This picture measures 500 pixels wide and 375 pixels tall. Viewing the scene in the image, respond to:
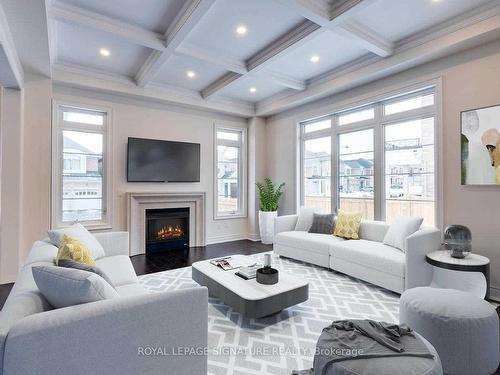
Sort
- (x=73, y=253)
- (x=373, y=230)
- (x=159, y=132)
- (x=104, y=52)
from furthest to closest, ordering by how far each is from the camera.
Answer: (x=159, y=132) → (x=373, y=230) → (x=104, y=52) → (x=73, y=253)

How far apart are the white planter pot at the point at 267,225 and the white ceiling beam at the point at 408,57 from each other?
2355 millimetres

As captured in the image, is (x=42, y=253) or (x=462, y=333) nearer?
(x=462, y=333)

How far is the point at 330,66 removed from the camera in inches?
172

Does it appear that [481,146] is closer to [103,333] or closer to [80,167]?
[103,333]

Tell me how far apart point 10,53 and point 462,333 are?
15.5 ft

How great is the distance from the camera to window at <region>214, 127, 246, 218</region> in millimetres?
6211

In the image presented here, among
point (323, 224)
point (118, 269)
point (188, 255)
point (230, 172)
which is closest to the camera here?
point (118, 269)

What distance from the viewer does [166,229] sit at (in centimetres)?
547

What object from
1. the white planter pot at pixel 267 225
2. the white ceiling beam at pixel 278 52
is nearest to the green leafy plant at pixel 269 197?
the white planter pot at pixel 267 225

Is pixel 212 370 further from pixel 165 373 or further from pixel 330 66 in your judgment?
pixel 330 66

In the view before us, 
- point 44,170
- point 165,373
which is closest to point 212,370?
point 165,373

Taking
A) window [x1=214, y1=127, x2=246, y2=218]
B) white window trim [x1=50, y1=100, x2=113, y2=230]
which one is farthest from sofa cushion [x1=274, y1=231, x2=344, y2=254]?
white window trim [x1=50, y1=100, x2=113, y2=230]

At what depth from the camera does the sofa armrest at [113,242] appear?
125 inches

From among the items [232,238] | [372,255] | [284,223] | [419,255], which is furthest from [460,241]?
[232,238]
